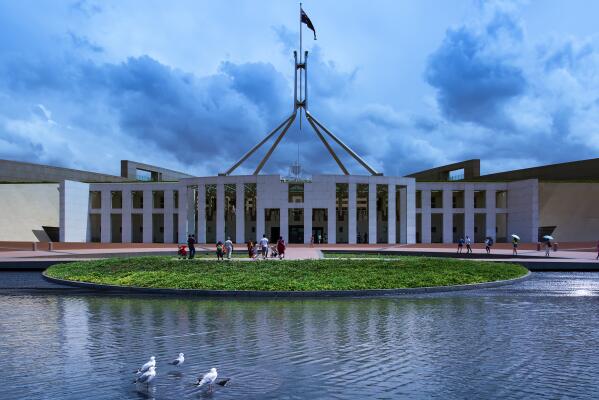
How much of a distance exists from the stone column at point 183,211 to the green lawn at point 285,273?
3179 centimetres

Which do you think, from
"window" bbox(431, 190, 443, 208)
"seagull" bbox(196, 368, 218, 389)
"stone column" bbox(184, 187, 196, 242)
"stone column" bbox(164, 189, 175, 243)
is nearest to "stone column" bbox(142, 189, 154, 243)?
"stone column" bbox(164, 189, 175, 243)

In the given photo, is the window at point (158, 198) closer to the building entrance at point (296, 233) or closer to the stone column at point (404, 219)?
A: the building entrance at point (296, 233)

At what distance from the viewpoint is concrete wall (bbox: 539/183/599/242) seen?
185 ft

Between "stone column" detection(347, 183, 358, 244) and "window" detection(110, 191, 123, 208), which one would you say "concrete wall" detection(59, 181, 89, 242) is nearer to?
"window" detection(110, 191, 123, 208)

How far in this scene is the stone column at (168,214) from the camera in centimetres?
5966

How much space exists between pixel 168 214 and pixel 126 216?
451 cm

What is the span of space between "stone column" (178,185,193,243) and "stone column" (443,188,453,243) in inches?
993

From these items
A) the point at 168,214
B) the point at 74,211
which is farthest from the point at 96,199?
the point at 168,214

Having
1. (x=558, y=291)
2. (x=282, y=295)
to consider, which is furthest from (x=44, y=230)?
(x=558, y=291)

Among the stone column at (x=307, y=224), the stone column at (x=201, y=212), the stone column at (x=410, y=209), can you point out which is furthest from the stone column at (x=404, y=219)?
the stone column at (x=201, y=212)

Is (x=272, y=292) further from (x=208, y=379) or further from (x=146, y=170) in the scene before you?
(x=146, y=170)

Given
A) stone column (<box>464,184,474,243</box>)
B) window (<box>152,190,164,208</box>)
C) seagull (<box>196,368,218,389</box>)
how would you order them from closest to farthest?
seagull (<box>196,368,218,389</box>) → stone column (<box>464,184,474,243</box>) → window (<box>152,190,164,208</box>)

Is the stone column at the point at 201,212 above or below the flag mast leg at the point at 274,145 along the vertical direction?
below

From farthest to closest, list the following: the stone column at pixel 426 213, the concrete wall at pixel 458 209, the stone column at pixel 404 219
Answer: the stone column at pixel 426 213 → the concrete wall at pixel 458 209 → the stone column at pixel 404 219
